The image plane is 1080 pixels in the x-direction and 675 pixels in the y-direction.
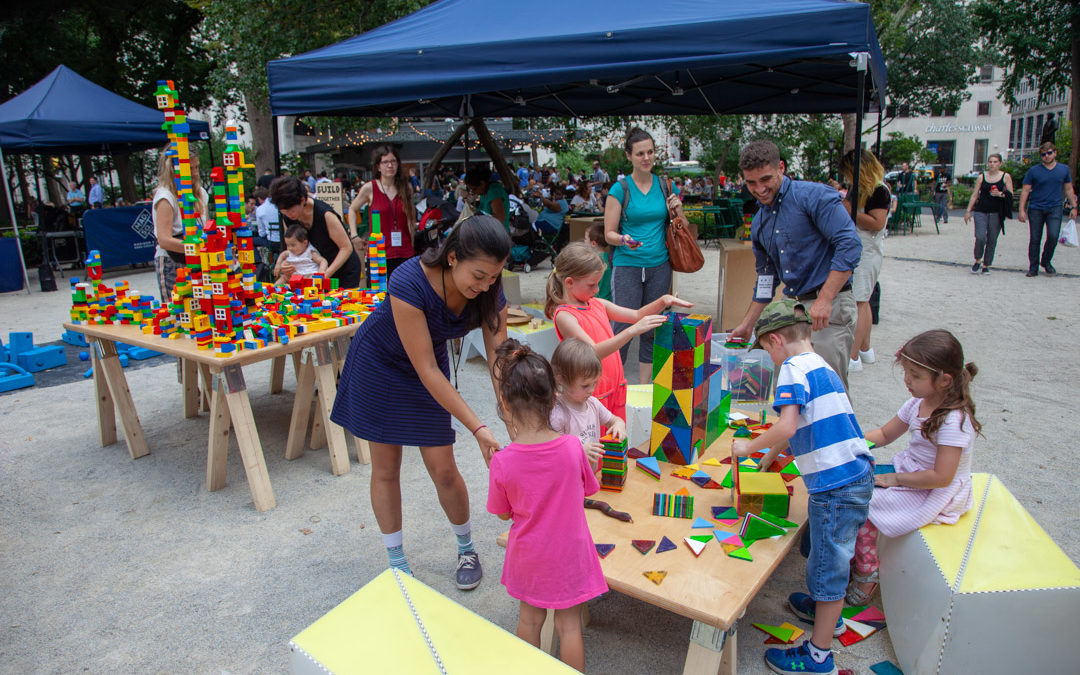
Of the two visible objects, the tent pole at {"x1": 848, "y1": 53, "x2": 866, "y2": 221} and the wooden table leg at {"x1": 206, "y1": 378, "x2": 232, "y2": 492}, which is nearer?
the wooden table leg at {"x1": 206, "y1": 378, "x2": 232, "y2": 492}

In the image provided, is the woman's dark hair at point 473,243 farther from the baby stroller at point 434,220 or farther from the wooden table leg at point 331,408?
the baby stroller at point 434,220

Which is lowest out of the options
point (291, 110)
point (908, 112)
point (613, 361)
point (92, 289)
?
point (613, 361)

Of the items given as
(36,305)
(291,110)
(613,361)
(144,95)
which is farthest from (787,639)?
(144,95)

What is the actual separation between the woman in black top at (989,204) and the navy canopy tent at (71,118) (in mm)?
12026

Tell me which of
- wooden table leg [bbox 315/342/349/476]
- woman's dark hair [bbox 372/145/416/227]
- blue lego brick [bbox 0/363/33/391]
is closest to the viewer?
wooden table leg [bbox 315/342/349/476]

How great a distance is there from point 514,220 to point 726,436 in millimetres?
6880

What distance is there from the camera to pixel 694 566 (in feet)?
7.02

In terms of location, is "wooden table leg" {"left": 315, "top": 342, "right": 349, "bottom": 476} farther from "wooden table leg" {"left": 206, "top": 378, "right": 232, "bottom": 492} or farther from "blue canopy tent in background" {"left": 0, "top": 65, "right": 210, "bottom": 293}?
"blue canopy tent in background" {"left": 0, "top": 65, "right": 210, "bottom": 293}

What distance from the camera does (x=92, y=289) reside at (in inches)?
160

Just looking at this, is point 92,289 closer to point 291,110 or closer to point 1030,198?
point 291,110

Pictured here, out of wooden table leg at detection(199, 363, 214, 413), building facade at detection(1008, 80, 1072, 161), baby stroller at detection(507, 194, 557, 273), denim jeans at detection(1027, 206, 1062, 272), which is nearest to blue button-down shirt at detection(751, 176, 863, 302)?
wooden table leg at detection(199, 363, 214, 413)

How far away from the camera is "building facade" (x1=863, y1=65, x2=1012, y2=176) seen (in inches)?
1858

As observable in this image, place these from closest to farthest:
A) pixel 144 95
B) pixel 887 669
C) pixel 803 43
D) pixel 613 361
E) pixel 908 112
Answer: pixel 887 669
pixel 613 361
pixel 803 43
pixel 144 95
pixel 908 112

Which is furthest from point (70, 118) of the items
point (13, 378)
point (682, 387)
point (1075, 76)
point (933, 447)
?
point (1075, 76)
